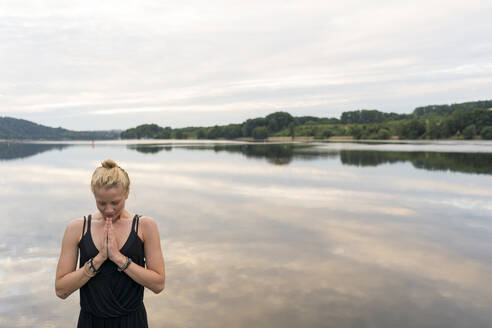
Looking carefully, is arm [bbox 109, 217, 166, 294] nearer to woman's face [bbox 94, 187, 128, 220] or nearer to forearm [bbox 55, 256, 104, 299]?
woman's face [bbox 94, 187, 128, 220]

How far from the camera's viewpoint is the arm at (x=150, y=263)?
2967mm

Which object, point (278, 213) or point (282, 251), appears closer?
point (282, 251)

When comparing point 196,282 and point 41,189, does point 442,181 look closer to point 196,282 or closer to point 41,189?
point 196,282

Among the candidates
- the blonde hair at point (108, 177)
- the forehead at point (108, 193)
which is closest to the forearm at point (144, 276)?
the forehead at point (108, 193)

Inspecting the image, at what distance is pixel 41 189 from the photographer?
2212cm

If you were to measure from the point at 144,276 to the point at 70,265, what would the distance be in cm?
64

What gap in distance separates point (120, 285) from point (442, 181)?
24.4 m

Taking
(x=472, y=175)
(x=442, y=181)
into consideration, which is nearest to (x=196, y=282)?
(x=442, y=181)

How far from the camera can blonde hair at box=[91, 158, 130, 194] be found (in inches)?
114

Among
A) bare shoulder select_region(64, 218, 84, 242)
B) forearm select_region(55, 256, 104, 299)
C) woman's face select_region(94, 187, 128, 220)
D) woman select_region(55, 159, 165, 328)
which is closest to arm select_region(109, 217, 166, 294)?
woman select_region(55, 159, 165, 328)

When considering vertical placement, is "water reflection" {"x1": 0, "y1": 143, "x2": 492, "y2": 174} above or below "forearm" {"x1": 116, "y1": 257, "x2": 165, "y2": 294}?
below

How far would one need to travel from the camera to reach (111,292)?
307 cm

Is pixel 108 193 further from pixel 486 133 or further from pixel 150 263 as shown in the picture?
pixel 486 133

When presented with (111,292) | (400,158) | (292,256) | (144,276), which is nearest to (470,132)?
(400,158)
